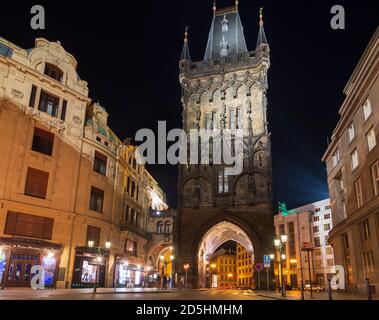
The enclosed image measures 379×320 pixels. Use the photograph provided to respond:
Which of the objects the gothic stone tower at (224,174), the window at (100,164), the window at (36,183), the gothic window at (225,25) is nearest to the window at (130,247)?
the gothic stone tower at (224,174)

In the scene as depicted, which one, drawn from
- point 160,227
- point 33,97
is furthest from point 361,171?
point 160,227

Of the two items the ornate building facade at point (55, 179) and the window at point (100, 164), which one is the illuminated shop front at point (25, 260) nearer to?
the ornate building facade at point (55, 179)

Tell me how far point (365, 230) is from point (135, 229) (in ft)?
90.9

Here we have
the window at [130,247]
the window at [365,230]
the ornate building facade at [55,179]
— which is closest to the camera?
the window at [365,230]

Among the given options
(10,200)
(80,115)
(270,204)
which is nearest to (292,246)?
(270,204)

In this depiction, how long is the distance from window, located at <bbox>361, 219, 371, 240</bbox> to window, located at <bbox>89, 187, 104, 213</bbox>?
24.8m

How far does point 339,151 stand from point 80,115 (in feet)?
83.7

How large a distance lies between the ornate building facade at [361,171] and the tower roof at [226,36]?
88.5 feet

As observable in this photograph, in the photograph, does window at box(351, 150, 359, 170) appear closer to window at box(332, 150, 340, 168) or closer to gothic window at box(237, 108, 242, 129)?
window at box(332, 150, 340, 168)

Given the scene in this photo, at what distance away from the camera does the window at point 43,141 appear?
33219mm

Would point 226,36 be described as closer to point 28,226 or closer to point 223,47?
point 223,47

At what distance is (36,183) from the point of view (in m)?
32.3

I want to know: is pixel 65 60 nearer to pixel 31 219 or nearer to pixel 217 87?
pixel 31 219

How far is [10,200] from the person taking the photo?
29.9 metres
